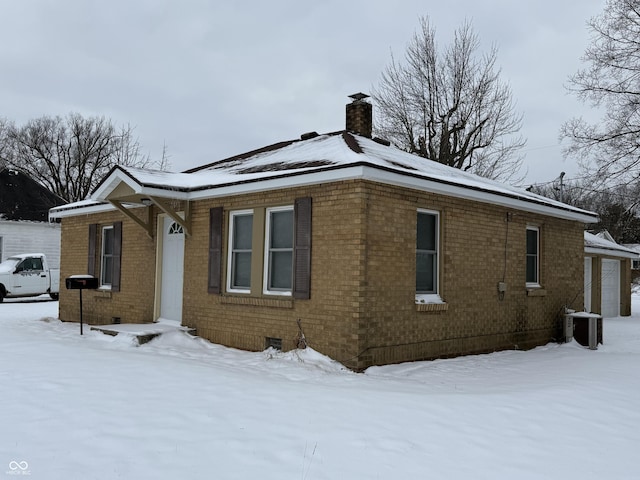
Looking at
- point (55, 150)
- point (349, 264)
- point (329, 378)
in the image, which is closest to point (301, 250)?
point (349, 264)

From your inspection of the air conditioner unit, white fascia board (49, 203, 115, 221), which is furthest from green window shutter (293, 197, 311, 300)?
the air conditioner unit

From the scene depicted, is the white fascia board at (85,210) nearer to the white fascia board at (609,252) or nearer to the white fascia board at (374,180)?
the white fascia board at (374,180)

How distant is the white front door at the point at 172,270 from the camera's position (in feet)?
38.7

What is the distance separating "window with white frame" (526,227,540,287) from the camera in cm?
1256

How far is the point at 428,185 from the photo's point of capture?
9.40 metres

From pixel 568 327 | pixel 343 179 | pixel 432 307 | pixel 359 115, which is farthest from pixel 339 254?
pixel 568 327

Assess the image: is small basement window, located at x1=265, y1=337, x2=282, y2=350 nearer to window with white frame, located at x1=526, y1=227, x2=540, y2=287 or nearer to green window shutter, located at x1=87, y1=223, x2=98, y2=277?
window with white frame, located at x1=526, y1=227, x2=540, y2=287

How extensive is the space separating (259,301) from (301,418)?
4.29 m

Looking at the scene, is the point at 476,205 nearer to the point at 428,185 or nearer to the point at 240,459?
the point at 428,185

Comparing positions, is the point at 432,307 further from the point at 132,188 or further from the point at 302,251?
the point at 132,188

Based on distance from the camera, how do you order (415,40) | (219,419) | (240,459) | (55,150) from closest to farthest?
(240,459)
(219,419)
(415,40)
(55,150)

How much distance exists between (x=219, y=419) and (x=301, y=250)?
401 cm

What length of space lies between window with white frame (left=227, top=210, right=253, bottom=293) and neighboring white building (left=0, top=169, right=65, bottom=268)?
19.1m

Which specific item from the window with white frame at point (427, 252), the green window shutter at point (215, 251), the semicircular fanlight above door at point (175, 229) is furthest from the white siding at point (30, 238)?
the window with white frame at point (427, 252)
